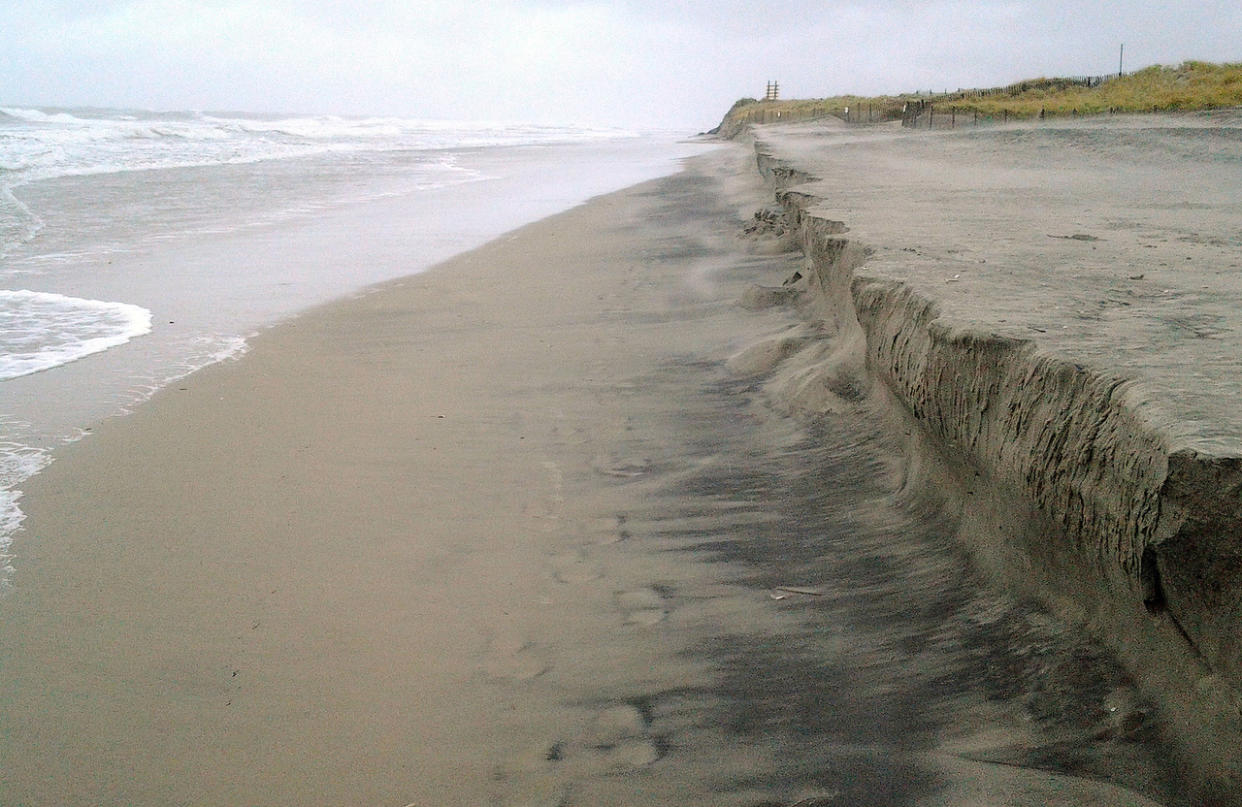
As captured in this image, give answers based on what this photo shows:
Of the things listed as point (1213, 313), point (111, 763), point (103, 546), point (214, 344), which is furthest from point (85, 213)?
point (1213, 313)

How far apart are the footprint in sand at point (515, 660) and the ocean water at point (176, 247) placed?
1601 mm

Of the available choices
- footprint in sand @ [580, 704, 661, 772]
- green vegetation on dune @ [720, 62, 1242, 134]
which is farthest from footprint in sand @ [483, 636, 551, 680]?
green vegetation on dune @ [720, 62, 1242, 134]

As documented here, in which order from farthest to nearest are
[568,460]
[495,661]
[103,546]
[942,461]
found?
1. [568,460]
2. [103,546]
3. [942,461]
4. [495,661]

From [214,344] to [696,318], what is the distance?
2.87m

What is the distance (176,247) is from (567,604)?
7.97 metres

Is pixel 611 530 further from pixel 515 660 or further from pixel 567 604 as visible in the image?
pixel 515 660

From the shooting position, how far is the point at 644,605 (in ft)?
8.29

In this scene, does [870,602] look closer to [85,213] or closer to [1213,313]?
[1213,313]

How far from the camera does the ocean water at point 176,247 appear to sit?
15.4 feet

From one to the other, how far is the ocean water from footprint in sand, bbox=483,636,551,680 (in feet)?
5.25

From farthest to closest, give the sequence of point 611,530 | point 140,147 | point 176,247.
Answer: point 140,147
point 176,247
point 611,530

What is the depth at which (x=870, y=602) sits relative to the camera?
2.39m

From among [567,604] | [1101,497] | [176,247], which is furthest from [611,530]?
[176,247]

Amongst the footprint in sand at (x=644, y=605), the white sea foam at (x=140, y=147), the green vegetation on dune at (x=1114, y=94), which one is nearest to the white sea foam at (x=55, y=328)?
the footprint in sand at (x=644, y=605)
